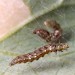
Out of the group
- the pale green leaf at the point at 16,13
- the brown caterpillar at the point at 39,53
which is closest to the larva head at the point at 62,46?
the brown caterpillar at the point at 39,53

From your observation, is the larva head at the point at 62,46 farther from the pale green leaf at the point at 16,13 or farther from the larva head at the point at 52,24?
the pale green leaf at the point at 16,13

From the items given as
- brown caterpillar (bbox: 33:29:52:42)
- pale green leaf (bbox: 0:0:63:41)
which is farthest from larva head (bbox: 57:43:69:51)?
pale green leaf (bbox: 0:0:63:41)

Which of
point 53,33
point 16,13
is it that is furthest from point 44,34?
point 16,13

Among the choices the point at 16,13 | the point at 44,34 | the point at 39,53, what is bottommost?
the point at 39,53

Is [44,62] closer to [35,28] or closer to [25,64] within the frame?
[25,64]

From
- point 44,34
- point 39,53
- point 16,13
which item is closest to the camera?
point 39,53

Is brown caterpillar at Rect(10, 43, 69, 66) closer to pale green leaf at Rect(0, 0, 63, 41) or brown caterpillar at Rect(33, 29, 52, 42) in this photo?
brown caterpillar at Rect(33, 29, 52, 42)

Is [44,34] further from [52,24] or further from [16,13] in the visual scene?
[16,13]

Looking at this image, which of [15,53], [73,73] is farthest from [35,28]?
[73,73]
